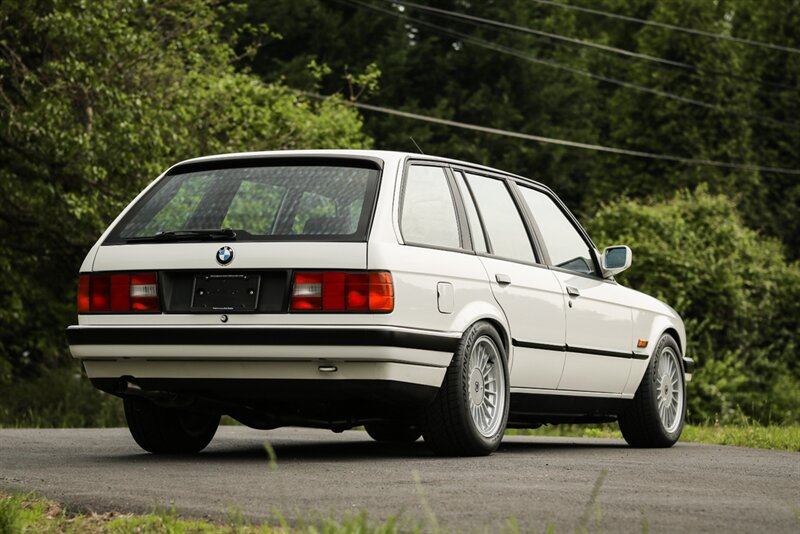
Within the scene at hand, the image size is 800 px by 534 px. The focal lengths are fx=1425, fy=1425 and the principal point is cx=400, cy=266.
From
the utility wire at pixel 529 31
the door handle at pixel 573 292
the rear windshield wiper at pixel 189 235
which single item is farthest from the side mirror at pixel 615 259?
the utility wire at pixel 529 31

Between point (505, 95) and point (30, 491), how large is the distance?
127ft

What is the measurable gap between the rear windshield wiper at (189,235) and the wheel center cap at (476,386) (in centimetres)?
153

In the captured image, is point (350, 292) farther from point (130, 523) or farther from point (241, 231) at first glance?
point (130, 523)

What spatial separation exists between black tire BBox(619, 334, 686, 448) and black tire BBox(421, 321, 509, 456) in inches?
90.0

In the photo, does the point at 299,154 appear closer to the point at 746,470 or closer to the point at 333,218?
the point at 333,218

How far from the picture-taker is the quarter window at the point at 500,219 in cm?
842

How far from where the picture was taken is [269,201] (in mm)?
8383

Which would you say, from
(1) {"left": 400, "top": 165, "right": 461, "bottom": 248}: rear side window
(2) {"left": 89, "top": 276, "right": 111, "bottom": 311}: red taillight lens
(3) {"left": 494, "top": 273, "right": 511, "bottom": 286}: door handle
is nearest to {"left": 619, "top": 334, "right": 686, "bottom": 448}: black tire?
(3) {"left": 494, "top": 273, "right": 511, "bottom": 286}: door handle

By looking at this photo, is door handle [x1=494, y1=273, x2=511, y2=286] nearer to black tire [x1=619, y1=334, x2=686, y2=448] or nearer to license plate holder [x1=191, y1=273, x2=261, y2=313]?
license plate holder [x1=191, y1=273, x2=261, y2=313]

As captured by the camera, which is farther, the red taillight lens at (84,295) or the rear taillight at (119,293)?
the red taillight lens at (84,295)

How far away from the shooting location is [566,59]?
49.1 meters

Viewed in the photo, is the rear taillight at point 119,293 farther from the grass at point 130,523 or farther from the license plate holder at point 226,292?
the grass at point 130,523

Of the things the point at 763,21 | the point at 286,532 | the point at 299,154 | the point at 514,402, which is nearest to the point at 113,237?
the point at 299,154

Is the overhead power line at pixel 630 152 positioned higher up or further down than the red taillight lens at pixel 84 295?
further down
